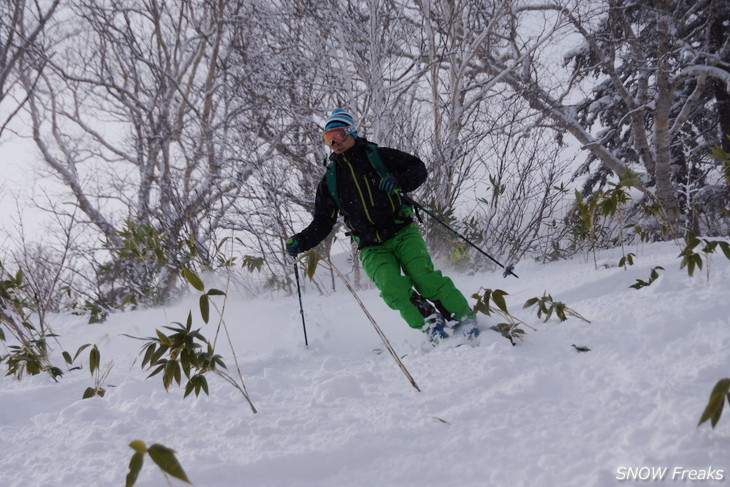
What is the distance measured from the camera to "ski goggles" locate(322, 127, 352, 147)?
2797 mm

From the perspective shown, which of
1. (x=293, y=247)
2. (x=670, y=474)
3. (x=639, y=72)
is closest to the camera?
(x=670, y=474)

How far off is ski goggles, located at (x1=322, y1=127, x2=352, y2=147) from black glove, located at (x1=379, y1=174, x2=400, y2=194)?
0.43 m

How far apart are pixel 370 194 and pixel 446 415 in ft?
5.76

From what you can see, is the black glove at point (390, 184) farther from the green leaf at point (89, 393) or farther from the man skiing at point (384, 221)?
the green leaf at point (89, 393)

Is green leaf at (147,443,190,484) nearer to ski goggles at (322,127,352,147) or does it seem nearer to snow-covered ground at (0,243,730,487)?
snow-covered ground at (0,243,730,487)

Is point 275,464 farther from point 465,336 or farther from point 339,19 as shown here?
point 339,19

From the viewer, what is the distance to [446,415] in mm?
1354

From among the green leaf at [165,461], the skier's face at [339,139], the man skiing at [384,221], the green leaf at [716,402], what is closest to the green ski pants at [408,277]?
the man skiing at [384,221]

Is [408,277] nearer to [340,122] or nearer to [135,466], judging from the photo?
[340,122]

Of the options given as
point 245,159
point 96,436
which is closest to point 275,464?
point 96,436

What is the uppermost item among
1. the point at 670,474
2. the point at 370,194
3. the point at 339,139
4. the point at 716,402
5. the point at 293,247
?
the point at 339,139

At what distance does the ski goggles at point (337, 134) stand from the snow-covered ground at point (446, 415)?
1456 millimetres

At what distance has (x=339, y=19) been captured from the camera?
195 inches

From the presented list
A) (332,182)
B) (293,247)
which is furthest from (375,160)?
(293,247)
